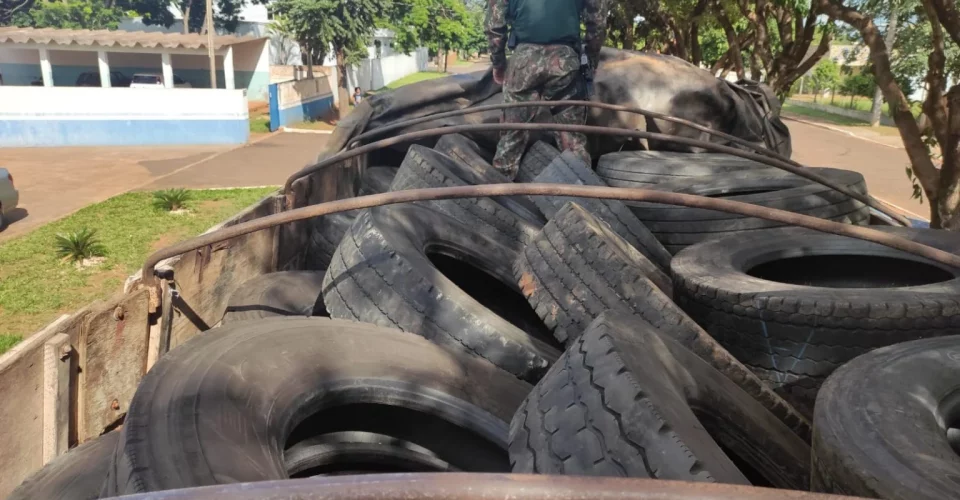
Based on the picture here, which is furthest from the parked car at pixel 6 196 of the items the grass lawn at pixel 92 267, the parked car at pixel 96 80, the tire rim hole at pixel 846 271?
the parked car at pixel 96 80

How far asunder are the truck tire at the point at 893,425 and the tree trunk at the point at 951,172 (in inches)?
132

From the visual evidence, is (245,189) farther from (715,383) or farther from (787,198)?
(715,383)

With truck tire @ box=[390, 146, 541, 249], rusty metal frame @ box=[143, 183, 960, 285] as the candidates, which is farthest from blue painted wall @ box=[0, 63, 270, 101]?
rusty metal frame @ box=[143, 183, 960, 285]

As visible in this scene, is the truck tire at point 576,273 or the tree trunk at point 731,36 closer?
the truck tire at point 576,273

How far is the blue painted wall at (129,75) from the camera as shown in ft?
75.4

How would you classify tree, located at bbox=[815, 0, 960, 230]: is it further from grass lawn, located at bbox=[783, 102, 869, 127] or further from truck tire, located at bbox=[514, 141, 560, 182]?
grass lawn, located at bbox=[783, 102, 869, 127]

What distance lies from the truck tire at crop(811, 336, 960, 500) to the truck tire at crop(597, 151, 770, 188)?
7.93 ft

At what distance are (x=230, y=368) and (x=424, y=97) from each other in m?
3.69

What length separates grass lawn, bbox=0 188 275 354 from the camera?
639cm

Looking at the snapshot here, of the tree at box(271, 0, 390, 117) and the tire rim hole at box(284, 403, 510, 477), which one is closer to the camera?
the tire rim hole at box(284, 403, 510, 477)

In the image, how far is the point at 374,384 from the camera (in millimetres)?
1995

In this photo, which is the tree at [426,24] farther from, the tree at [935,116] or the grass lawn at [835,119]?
the tree at [935,116]

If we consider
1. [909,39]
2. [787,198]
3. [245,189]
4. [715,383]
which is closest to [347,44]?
[245,189]

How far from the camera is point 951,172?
15.5ft
